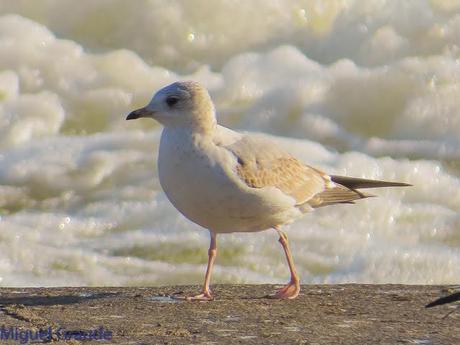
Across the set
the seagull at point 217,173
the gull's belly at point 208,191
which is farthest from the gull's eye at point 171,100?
the gull's belly at point 208,191

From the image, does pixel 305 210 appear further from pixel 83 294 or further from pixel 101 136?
pixel 101 136

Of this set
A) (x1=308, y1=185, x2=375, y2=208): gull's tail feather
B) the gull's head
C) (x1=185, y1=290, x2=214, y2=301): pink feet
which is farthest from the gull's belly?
(x1=308, y1=185, x2=375, y2=208): gull's tail feather

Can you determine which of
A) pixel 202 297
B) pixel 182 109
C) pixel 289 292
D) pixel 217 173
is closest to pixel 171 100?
pixel 182 109

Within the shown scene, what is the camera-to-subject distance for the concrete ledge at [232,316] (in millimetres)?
3676

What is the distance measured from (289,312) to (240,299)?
0.31 m

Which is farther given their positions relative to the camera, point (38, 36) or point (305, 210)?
point (38, 36)

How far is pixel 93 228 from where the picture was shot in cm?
698

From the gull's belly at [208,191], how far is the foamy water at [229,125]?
220cm

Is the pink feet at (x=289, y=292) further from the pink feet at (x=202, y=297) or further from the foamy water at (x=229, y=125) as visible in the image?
the foamy water at (x=229, y=125)

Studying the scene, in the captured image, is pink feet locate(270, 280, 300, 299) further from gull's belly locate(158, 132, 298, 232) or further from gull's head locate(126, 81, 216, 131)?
gull's head locate(126, 81, 216, 131)

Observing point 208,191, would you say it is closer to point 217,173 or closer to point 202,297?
point 217,173

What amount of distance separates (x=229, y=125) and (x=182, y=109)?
12.6ft

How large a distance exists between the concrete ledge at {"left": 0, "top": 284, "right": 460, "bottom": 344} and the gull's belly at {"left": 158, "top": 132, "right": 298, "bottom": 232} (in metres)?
0.32

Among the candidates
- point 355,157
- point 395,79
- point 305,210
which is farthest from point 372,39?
point 305,210
